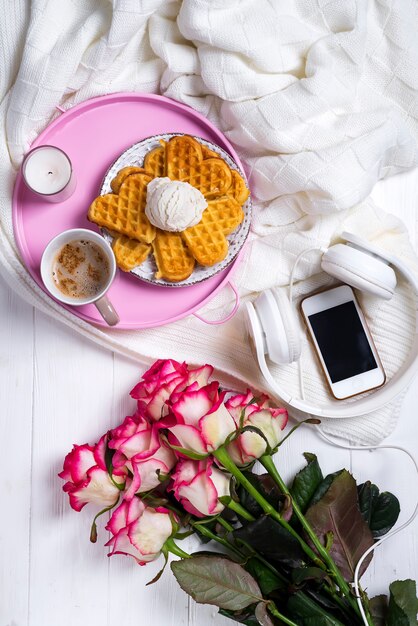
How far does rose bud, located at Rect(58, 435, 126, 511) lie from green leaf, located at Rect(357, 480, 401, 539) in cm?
39

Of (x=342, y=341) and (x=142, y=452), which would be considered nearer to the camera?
(x=142, y=452)

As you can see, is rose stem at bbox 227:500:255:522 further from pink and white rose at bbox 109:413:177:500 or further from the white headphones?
the white headphones

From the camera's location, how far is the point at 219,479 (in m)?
0.85

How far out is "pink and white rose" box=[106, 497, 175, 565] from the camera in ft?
2.76

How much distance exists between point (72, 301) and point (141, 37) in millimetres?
437

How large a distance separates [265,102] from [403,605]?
0.77m

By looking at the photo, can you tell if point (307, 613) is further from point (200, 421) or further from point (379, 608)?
point (200, 421)

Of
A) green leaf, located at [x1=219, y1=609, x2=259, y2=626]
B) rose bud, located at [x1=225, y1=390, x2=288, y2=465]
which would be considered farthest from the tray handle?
green leaf, located at [x1=219, y1=609, x2=259, y2=626]

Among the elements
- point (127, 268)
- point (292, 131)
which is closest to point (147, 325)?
point (127, 268)

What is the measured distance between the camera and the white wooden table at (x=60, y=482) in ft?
3.56

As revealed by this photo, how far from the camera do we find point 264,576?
2.97ft

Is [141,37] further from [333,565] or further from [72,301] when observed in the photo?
[333,565]

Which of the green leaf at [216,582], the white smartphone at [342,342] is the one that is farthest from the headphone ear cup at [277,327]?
the green leaf at [216,582]

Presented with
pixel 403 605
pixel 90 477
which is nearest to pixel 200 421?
pixel 90 477
